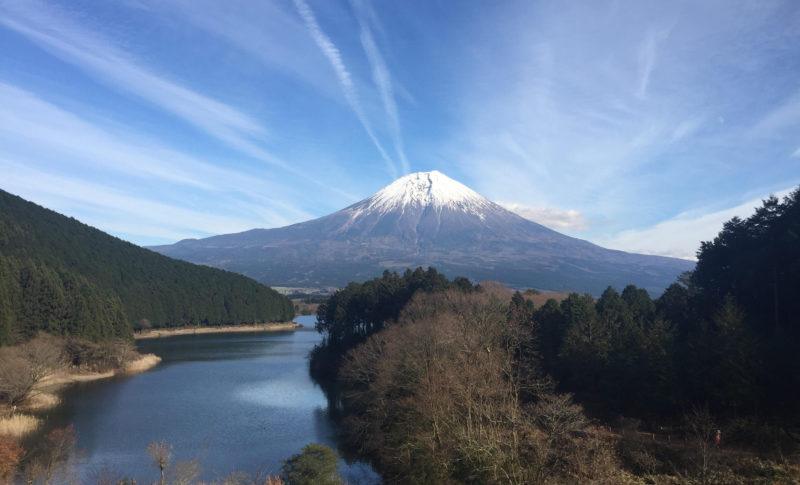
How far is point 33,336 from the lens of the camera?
102 feet

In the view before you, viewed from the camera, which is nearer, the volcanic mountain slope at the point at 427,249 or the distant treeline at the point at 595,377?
the distant treeline at the point at 595,377

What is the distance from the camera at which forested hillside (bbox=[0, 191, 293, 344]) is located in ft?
111

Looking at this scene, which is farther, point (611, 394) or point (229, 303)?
point (229, 303)

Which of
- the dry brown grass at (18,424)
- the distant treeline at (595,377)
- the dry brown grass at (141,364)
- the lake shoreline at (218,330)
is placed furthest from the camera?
the lake shoreline at (218,330)

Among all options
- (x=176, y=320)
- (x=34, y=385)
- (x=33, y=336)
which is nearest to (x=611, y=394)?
(x=34, y=385)

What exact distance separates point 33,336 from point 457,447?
3172 centimetres

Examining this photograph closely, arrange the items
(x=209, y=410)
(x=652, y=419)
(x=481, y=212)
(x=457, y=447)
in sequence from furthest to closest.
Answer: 1. (x=481, y=212)
2. (x=209, y=410)
3. (x=652, y=419)
4. (x=457, y=447)

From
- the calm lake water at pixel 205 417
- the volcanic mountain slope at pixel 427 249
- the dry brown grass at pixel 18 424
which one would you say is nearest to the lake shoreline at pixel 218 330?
the calm lake water at pixel 205 417

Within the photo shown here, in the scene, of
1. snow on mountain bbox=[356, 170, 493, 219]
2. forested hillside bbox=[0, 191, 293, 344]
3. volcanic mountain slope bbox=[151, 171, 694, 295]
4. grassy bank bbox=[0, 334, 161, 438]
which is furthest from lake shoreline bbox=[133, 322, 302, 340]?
snow on mountain bbox=[356, 170, 493, 219]

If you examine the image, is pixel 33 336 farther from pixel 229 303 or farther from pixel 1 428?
pixel 229 303

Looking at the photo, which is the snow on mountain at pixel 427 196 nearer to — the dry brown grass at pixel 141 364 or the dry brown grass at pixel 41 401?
the dry brown grass at pixel 141 364

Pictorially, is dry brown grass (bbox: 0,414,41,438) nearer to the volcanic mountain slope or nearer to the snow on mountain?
the volcanic mountain slope

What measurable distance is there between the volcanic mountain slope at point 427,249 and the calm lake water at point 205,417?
252 ft

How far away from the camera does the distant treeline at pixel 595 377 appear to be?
37.8 ft
